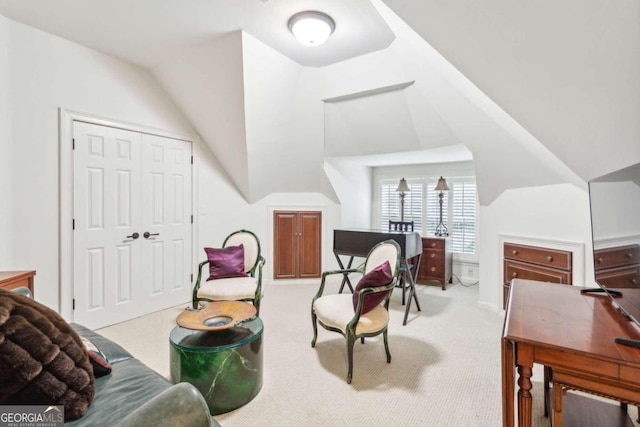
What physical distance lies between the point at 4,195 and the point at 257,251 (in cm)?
227

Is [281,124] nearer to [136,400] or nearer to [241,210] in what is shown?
[241,210]

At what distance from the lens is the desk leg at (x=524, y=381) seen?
1.24 meters

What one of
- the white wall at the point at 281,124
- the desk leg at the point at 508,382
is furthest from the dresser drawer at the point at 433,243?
the desk leg at the point at 508,382

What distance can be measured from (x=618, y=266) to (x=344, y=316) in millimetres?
1611

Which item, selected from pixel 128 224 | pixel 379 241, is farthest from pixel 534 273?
pixel 128 224

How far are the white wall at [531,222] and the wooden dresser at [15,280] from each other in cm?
452

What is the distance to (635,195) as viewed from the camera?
124cm

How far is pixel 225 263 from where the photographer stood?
3.35m

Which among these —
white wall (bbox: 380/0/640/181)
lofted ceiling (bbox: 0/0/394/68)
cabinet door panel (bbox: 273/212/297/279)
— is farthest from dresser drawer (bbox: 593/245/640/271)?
cabinet door panel (bbox: 273/212/297/279)

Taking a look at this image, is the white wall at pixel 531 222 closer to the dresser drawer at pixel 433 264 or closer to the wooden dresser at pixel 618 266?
the dresser drawer at pixel 433 264

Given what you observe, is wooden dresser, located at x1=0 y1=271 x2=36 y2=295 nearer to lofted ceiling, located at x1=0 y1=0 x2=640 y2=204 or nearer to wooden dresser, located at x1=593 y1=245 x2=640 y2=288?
lofted ceiling, located at x1=0 y1=0 x2=640 y2=204

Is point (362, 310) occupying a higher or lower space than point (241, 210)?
lower

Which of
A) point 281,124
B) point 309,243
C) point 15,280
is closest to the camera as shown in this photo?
point 15,280

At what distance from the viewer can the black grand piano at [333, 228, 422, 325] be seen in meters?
3.35
